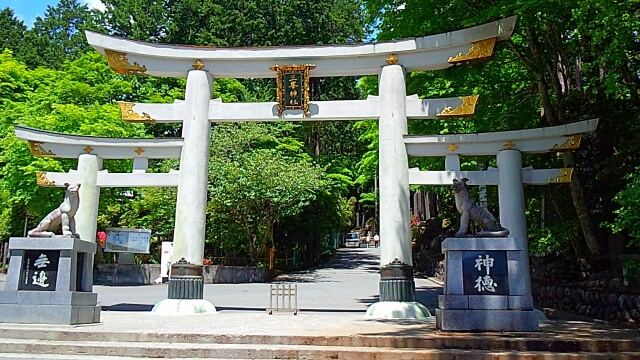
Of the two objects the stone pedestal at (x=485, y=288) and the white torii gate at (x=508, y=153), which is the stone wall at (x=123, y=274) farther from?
the stone pedestal at (x=485, y=288)

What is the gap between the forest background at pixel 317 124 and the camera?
12.0m

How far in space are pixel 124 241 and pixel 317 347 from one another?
1660cm

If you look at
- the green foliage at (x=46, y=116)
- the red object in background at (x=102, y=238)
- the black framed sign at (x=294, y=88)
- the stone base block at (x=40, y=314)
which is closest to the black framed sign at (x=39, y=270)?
the stone base block at (x=40, y=314)

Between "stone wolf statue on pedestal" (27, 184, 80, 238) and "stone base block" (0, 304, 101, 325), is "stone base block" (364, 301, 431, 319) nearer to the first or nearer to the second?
"stone base block" (0, 304, 101, 325)

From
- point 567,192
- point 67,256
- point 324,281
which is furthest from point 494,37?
point 324,281

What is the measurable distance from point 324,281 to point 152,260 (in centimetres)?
873

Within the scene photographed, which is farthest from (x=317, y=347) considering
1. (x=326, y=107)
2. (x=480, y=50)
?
(x=480, y=50)

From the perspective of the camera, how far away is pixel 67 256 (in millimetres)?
8945

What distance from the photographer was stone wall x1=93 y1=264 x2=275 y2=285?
72.9ft

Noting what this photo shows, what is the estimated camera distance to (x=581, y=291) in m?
12.4

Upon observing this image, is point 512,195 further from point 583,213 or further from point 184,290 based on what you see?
point 184,290

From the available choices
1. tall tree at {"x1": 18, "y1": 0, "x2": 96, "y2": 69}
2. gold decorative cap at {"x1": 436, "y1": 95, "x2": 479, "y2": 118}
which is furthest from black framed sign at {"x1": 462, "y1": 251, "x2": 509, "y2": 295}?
tall tree at {"x1": 18, "y1": 0, "x2": 96, "y2": 69}

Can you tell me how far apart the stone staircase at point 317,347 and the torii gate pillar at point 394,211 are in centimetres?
296

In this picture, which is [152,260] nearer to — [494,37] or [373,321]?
[373,321]
